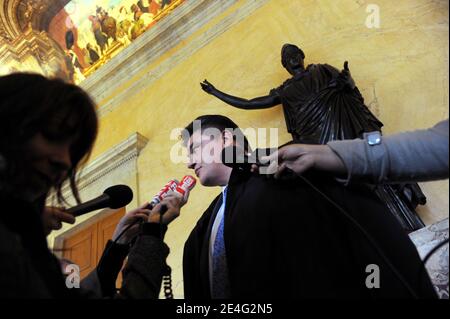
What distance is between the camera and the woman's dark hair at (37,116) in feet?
4.07

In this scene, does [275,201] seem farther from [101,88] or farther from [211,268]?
[101,88]

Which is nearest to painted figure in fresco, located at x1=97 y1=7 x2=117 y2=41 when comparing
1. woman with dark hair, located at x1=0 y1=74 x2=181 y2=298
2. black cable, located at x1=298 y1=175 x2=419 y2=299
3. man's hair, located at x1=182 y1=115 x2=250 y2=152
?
man's hair, located at x1=182 y1=115 x2=250 y2=152

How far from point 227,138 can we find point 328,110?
61.0 inches

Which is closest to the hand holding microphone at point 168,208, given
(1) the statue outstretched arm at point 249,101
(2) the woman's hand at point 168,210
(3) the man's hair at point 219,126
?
(2) the woman's hand at point 168,210

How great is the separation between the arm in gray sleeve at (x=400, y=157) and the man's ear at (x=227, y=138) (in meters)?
1.03

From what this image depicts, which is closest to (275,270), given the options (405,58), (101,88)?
(405,58)

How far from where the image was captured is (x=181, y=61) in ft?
20.2

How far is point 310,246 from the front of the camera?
4.75 ft

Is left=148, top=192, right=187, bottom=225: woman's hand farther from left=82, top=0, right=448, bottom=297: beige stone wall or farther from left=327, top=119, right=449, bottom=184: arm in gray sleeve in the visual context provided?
left=82, top=0, right=448, bottom=297: beige stone wall

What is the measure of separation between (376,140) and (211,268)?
0.77 metres

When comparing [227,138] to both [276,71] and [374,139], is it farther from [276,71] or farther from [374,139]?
[276,71]

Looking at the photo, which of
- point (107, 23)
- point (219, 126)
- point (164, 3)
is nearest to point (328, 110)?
point (219, 126)

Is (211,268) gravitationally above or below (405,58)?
below

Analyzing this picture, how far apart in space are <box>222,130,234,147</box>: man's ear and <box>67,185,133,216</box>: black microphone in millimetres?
544
